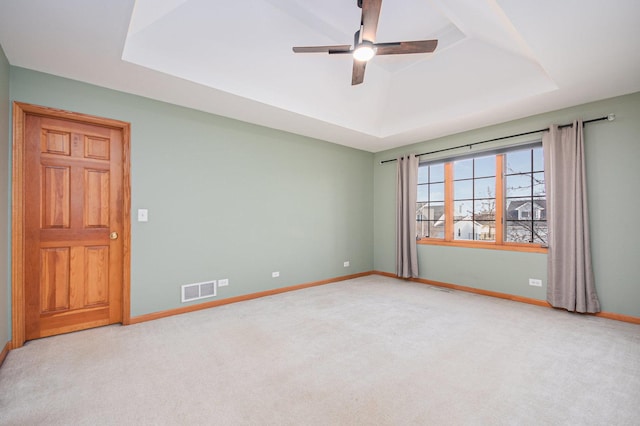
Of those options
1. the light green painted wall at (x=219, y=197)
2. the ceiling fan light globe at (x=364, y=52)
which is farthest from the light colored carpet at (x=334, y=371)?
the ceiling fan light globe at (x=364, y=52)

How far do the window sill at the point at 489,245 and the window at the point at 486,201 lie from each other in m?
0.01

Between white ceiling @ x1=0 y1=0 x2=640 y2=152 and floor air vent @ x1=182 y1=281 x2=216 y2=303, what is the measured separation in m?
2.26

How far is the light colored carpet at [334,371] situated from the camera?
1.77 meters

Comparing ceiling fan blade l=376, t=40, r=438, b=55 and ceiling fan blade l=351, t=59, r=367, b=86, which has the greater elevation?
ceiling fan blade l=376, t=40, r=438, b=55

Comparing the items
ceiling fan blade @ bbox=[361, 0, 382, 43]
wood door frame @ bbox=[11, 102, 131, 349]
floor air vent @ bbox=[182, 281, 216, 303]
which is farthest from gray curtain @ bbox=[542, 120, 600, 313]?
wood door frame @ bbox=[11, 102, 131, 349]

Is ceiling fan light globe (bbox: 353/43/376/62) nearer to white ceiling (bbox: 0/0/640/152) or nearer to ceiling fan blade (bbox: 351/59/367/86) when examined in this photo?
ceiling fan blade (bbox: 351/59/367/86)

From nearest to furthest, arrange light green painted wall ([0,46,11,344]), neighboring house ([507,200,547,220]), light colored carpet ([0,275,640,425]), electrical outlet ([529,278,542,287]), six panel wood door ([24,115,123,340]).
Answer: light colored carpet ([0,275,640,425]) < light green painted wall ([0,46,11,344]) < six panel wood door ([24,115,123,340]) < electrical outlet ([529,278,542,287]) < neighboring house ([507,200,547,220])

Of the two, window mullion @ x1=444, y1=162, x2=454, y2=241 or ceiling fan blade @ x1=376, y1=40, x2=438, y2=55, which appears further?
window mullion @ x1=444, y1=162, x2=454, y2=241

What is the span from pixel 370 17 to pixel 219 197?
2785 millimetres

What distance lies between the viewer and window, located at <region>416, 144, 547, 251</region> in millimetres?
4133

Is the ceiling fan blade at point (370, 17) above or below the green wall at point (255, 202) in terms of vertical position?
above

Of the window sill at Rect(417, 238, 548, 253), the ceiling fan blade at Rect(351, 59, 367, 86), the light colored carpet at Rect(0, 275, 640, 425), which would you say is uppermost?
the ceiling fan blade at Rect(351, 59, 367, 86)

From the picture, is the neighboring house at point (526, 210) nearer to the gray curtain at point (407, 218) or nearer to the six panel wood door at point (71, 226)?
the gray curtain at point (407, 218)

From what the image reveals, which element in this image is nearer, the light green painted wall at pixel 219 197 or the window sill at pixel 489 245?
the light green painted wall at pixel 219 197
